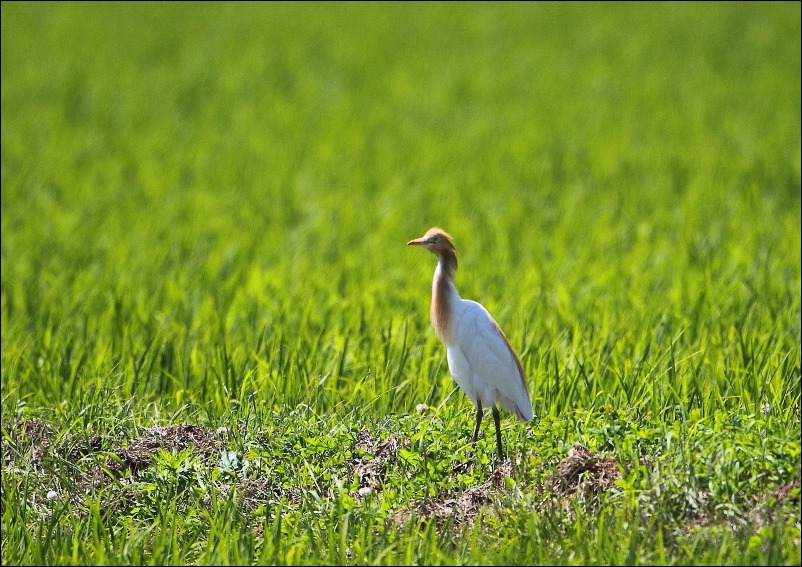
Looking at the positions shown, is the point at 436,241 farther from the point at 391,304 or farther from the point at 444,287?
the point at 391,304

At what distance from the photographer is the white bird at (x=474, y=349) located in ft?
10.2

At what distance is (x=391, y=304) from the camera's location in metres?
5.43

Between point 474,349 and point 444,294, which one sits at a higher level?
point 444,294

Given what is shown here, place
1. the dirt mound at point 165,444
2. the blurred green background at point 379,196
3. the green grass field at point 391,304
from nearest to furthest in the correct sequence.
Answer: the green grass field at point 391,304, the dirt mound at point 165,444, the blurred green background at point 379,196

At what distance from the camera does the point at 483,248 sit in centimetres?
668

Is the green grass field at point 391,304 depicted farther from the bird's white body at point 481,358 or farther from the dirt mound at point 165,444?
the bird's white body at point 481,358

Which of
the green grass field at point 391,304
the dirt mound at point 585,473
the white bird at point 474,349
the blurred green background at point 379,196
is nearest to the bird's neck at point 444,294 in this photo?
the white bird at point 474,349

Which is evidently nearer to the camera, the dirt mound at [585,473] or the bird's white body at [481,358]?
the dirt mound at [585,473]

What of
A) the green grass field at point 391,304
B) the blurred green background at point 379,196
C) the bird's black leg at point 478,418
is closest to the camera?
the green grass field at point 391,304

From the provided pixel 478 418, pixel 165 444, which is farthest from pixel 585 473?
pixel 165 444

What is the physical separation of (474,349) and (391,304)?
233 centimetres

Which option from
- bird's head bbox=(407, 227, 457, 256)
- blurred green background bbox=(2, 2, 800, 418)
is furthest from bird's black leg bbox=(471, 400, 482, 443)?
blurred green background bbox=(2, 2, 800, 418)

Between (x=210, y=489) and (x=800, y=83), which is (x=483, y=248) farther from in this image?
(x=800, y=83)

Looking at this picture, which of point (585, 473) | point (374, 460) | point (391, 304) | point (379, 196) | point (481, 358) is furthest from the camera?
point (379, 196)
